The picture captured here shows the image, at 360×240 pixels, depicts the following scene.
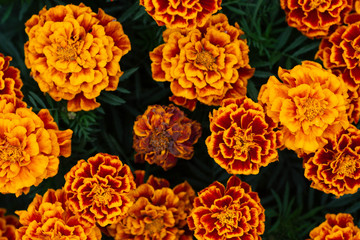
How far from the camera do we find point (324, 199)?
9.02 feet

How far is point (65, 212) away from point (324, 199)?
155cm

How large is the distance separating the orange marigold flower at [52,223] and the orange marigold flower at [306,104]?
3.55 feet

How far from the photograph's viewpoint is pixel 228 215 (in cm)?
222

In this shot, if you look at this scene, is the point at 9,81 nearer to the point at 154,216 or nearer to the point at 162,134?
the point at 162,134

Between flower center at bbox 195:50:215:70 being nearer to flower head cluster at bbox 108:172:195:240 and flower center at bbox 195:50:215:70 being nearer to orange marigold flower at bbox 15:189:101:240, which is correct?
flower head cluster at bbox 108:172:195:240

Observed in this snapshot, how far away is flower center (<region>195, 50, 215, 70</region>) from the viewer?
2375 millimetres

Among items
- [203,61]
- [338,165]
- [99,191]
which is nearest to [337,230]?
[338,165]

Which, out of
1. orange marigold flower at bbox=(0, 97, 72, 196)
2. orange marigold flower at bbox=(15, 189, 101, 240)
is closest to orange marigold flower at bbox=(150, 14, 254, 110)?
orange marigold flower at bbox=(0, 97, 72, 196)

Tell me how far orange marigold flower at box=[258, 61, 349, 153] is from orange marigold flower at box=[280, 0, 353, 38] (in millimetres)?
348

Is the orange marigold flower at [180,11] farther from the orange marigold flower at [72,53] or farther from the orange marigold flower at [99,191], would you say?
the orange marigold flower at [99,191]

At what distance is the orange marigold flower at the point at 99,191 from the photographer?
218 centimetres

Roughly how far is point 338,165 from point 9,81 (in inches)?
69.8

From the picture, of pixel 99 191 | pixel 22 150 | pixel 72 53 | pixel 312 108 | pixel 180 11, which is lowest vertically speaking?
pixel 99 191

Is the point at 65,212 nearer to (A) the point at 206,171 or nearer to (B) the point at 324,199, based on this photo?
(A) the point at 206,171
